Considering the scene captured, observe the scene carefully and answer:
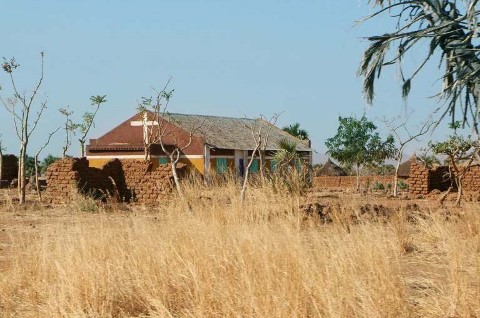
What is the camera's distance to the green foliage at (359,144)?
147 feet

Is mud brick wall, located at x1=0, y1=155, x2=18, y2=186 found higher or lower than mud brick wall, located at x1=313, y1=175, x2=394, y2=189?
higher

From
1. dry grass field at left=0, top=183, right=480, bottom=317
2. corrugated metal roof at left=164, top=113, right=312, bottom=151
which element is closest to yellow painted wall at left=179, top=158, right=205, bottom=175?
corrugated metal roof at left=164, top=113, right=312, bottom=151

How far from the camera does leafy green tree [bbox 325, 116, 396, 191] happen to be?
44938 millimetres

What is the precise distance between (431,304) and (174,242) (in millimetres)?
2581

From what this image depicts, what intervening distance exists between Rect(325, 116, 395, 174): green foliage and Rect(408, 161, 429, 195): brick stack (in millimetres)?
17771

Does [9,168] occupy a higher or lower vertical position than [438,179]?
higher

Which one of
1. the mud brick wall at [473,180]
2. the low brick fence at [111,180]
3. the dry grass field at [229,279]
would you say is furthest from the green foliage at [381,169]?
the dry grass field at [229,279]

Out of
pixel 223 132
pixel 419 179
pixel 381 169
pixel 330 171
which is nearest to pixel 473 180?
pixel 419 179

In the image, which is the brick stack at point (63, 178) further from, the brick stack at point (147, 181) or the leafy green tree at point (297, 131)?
the leafy green tree at point (297, 131)

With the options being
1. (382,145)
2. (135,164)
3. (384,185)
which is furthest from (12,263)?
(382,145)

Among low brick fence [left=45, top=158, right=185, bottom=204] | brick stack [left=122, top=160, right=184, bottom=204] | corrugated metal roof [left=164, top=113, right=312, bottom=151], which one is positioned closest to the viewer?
brick stack [left=122, top=160, right=184, bottom=204]

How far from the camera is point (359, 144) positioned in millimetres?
45531

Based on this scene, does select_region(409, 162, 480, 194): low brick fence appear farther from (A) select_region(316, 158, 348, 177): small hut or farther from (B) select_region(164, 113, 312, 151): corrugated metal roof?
(A) select_region(316, 158, 348, 177): small hut

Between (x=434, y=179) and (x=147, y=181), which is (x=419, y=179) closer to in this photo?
(x=434, y=179)
